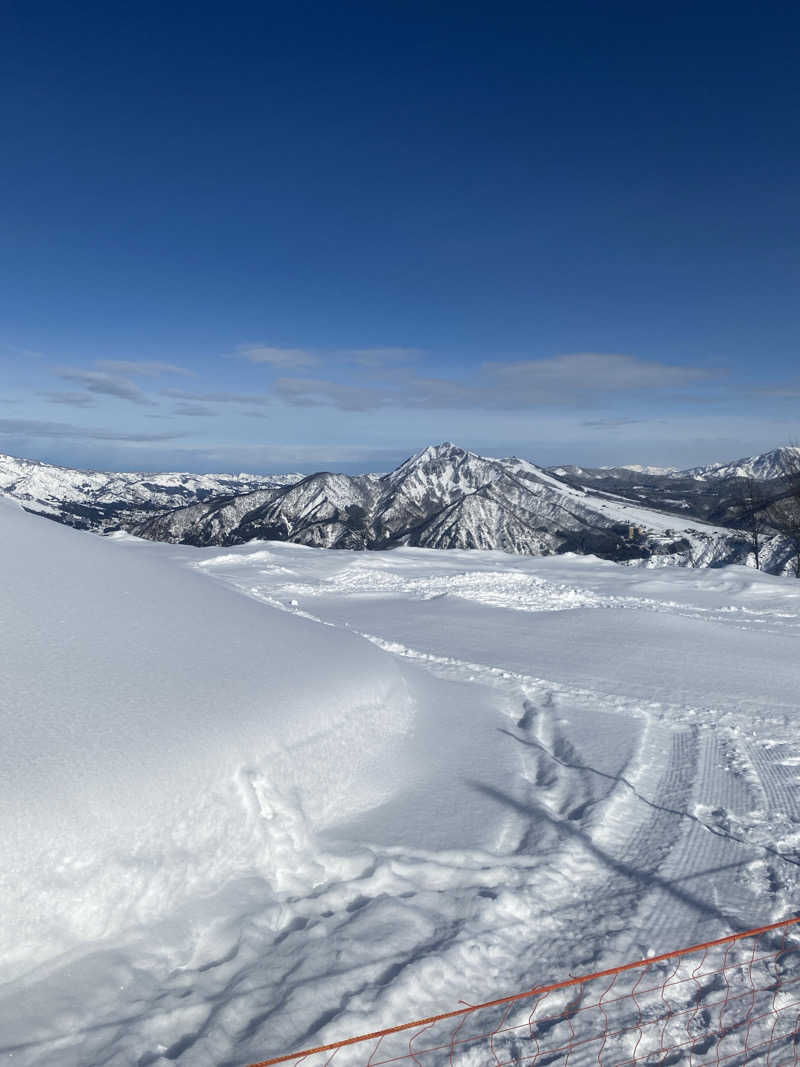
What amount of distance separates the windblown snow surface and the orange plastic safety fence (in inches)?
7.4

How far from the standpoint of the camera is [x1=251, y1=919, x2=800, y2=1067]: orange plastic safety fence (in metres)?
3.49

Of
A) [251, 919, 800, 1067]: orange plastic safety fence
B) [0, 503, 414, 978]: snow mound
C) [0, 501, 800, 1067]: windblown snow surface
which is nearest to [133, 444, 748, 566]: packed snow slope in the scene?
[0, 501, 800, 1067]: windblown snow surface

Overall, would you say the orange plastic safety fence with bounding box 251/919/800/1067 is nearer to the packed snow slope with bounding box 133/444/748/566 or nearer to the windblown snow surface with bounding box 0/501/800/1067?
the windblown snow surface with bounding box 0/501/800/1067

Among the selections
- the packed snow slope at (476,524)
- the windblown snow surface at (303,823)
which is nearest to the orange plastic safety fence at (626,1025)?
the windblown snow surface at (303,823)

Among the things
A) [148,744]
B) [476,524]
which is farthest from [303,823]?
[476,524]

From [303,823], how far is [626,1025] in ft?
10.8

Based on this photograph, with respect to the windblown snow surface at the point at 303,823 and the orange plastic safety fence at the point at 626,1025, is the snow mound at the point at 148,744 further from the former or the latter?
the orange plastic safety fence at the point at 626,1025

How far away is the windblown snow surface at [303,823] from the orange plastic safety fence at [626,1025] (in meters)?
0.19

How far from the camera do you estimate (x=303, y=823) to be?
229 inches

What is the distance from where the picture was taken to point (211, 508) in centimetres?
18975

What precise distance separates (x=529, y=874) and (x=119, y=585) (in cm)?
693

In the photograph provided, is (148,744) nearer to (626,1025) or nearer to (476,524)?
(626,1025)

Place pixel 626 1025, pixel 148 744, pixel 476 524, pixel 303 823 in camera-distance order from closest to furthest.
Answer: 1. pixel 626 1025
2. pixel 148 744
3. pixel 303 823
4. pixel 476 524

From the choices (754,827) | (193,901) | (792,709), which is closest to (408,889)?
(193,901)
